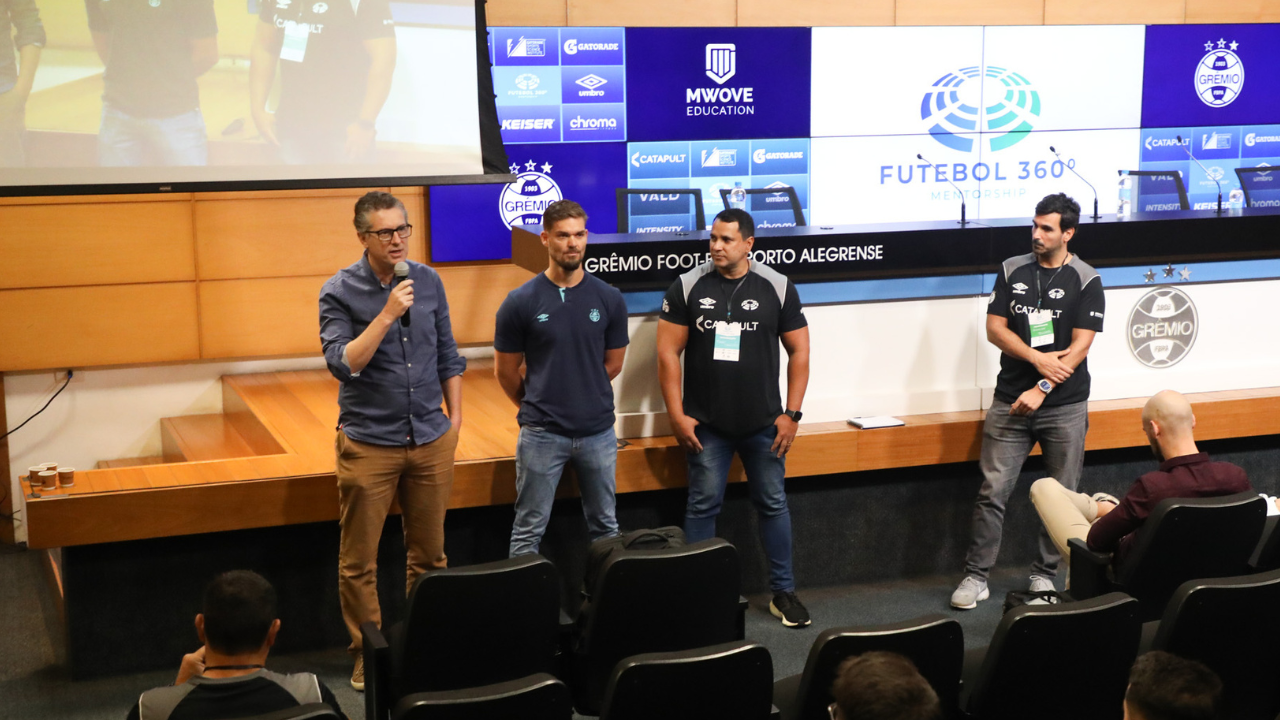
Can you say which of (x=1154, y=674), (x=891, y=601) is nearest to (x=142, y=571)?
(x=891, y=601)

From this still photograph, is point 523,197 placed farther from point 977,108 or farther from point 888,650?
point 888,650

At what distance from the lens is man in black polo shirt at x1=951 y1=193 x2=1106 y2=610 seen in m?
4.38

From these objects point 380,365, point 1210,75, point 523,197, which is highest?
point 1210,75

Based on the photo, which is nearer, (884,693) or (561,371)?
(884,693)

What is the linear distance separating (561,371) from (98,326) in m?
3.17

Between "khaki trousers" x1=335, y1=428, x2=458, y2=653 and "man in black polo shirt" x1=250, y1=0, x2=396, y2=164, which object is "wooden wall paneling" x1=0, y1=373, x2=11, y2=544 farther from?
"khaki trousers" x1=335, y1=428, x2=458, y2=653

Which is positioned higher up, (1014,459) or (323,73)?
(323,73)

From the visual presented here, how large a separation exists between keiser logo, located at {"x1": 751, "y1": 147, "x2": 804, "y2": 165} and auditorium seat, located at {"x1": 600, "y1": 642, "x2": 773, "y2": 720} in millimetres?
5444

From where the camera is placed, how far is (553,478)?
4.07 m

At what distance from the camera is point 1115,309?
5023 millimetres

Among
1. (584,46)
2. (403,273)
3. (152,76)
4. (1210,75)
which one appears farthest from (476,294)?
A: (1210,75)

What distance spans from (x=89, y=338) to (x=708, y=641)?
4.19 m

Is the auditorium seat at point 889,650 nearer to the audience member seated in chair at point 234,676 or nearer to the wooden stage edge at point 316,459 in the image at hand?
the audience member seated in chair at point 234,676

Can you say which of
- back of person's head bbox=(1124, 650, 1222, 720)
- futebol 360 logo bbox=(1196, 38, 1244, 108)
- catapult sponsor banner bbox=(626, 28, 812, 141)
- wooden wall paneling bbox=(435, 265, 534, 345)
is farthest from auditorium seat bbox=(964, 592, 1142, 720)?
futebol 360 logo bbox=(1196, 38, 1244, 108)
